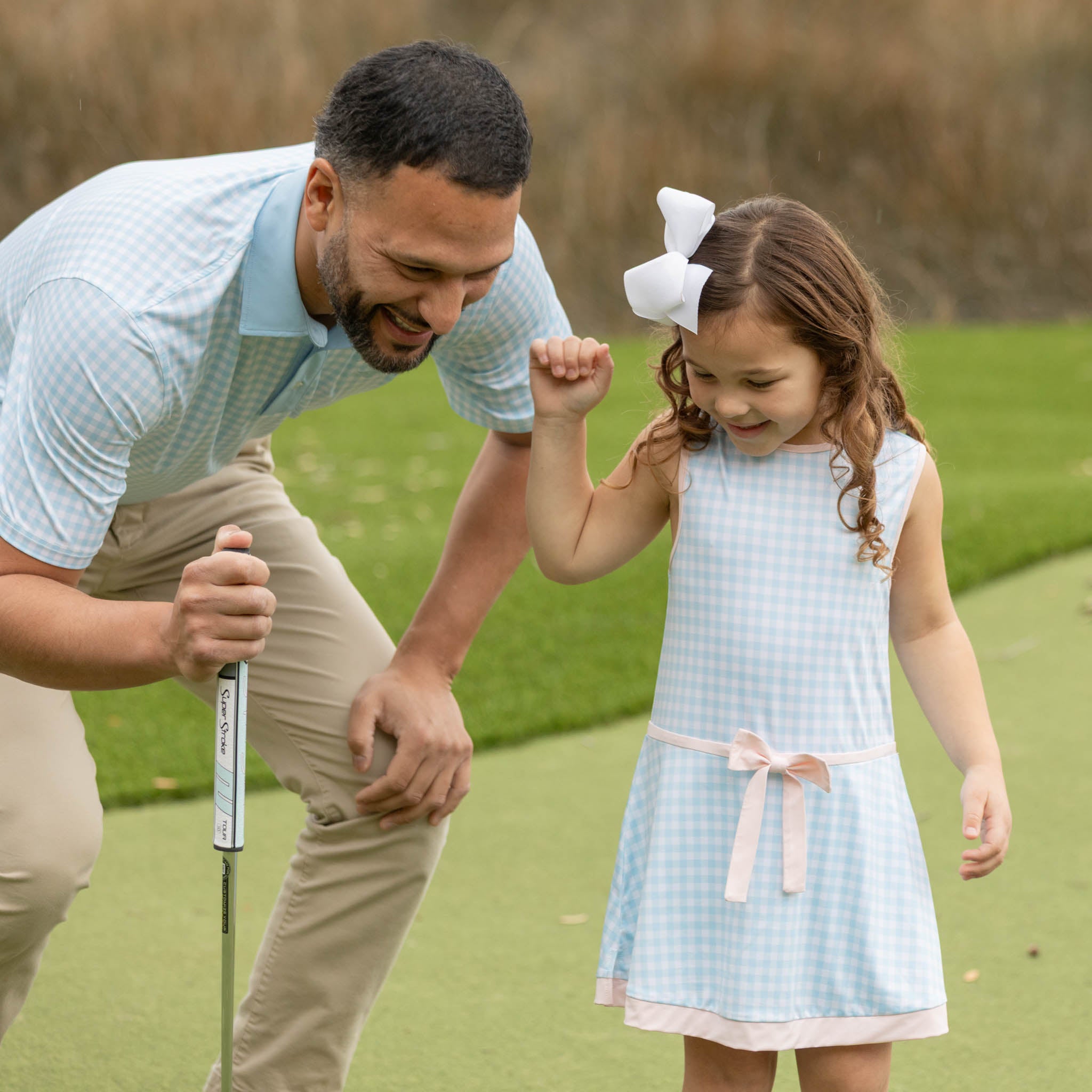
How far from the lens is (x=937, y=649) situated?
1940 millimetres

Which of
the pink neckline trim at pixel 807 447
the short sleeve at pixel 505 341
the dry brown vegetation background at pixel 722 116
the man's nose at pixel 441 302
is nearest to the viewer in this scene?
the pink neckline trim at pixel 807 447

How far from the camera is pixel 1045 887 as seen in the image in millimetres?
2965

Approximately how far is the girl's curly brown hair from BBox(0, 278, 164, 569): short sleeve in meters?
0.64

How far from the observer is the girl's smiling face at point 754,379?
1.80m

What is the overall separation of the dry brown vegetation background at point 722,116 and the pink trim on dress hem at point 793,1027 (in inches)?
385

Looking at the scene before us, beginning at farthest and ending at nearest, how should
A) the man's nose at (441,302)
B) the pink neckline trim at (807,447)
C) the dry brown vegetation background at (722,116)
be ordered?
the dry brown vegetation background at (722,116)
the man's nose at (441,302)
the pink neckline trim at (807,447)

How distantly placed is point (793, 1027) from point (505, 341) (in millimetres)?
1135

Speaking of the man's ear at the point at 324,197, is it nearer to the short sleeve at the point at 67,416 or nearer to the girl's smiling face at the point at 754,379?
the short sleeve at the point at 67,416

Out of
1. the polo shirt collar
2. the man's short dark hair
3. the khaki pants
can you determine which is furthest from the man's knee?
the man's short dark hair

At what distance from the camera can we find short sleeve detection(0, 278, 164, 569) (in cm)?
188

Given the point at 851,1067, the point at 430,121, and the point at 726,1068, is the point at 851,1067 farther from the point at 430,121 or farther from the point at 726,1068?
the point at 430,121

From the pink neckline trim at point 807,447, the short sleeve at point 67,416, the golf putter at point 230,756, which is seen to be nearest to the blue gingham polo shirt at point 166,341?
the short sleeve at point 67,416

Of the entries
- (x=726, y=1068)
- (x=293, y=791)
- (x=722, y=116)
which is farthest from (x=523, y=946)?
(x=722, y=116)

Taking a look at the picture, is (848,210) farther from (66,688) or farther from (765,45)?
(66,688)
